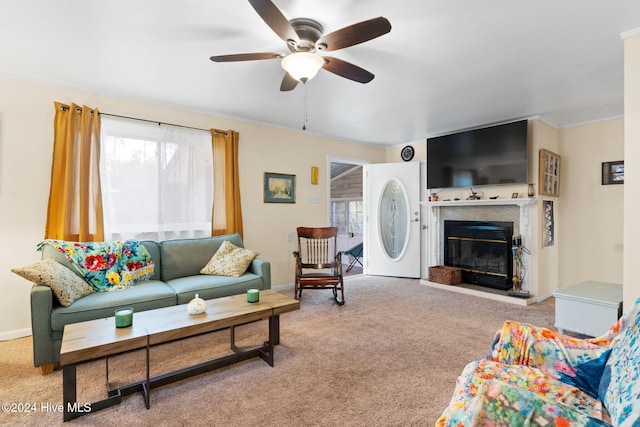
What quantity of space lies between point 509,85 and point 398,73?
1.19 m

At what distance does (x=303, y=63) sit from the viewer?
2012mm

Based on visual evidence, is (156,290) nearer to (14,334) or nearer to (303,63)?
(14,334)

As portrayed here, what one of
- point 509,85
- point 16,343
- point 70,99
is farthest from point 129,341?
point 509,85

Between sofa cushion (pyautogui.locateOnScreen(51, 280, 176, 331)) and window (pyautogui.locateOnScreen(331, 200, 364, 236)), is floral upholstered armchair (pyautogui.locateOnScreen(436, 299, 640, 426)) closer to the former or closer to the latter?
sofa cushion (pyautogui.locateOnScreen(51, 280, 176, 331))

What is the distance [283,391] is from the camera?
6.49 ft

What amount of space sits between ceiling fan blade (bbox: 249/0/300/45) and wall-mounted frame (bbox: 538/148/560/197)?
3.71m

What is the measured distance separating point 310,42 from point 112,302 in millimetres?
2443

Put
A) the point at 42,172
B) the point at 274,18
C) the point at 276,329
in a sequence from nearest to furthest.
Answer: the point at 274,18, the point at 276,329, the point at 42,172

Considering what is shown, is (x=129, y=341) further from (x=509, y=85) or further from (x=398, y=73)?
(x=509, y=85)

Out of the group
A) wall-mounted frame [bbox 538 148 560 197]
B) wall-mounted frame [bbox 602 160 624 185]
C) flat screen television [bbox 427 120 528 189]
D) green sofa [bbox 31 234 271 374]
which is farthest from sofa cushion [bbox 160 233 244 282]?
wall-mounted frame [bbox 602 160 624 185]

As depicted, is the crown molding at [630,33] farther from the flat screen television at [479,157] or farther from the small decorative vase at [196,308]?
the small decorative vase at [196,308]

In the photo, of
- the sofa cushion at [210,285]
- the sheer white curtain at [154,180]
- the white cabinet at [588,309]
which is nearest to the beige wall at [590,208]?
the white cabinet at [588,309]

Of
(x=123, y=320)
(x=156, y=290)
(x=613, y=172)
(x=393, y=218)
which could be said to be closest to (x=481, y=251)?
(x=393, y=218)

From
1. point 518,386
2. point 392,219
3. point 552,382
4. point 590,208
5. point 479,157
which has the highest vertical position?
point 479,157
